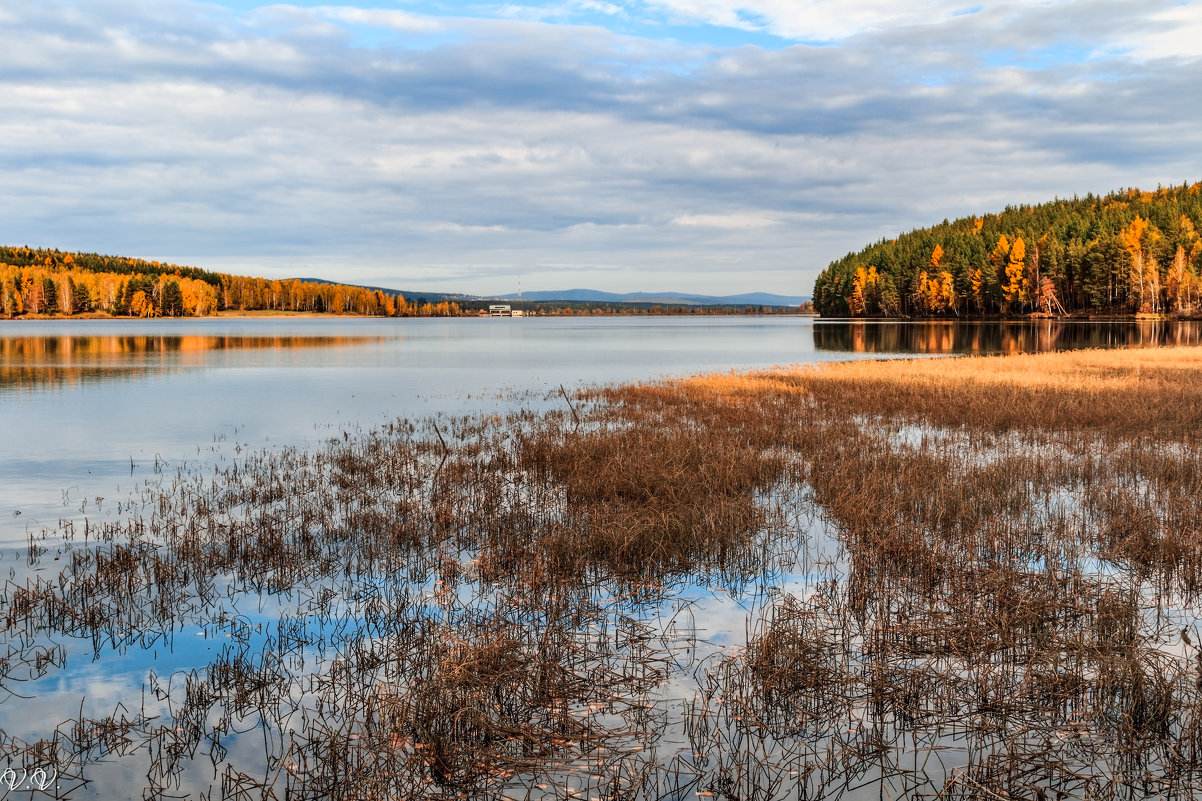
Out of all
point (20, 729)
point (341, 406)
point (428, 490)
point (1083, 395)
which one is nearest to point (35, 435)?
point (341, 406)

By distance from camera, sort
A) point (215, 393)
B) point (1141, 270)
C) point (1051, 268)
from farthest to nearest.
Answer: point (1051, 268) < point (1141, 270) < point (215, 393)

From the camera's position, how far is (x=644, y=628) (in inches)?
264

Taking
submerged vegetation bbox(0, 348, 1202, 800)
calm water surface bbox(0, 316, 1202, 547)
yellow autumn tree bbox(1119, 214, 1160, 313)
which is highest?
yellow autumn tree bbox(1119, 214, 1160, 313)

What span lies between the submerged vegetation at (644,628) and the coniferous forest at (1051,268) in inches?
4611

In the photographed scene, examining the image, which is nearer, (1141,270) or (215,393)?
(215,393)

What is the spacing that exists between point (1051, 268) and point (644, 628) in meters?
134

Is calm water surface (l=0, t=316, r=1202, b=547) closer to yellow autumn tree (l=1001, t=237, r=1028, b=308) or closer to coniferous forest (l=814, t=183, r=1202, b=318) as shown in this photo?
coniferous forest (l=814, t=183, r=1202, b=318)

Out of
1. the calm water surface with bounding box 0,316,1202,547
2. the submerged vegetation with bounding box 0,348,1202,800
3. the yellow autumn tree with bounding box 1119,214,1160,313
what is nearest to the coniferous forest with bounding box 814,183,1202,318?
the yellow autumn tree with bounding box 1119,214,1160,313

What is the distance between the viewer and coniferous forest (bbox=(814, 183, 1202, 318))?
108m

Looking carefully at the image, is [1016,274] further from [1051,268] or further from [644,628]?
[644,628]

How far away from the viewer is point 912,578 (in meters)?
7.72

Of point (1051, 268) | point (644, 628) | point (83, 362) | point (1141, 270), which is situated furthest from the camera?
point (1051, 268)

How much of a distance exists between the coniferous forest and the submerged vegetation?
4611 inches

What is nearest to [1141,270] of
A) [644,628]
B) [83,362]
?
[83,362]
